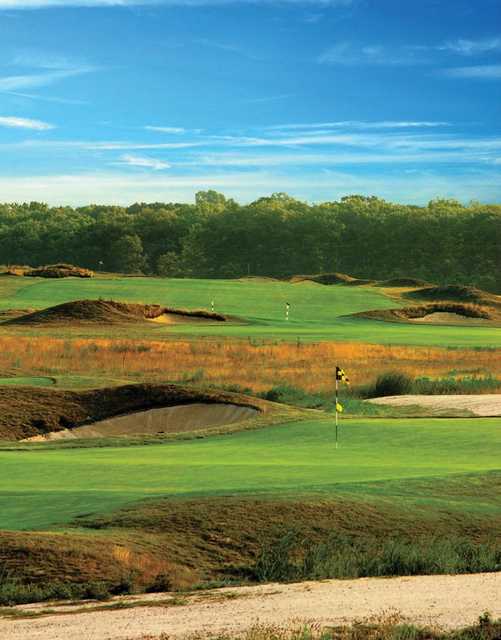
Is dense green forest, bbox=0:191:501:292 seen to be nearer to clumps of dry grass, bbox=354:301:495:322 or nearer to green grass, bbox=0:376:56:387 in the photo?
clumps of dry grass, bbox=354:301:495:322

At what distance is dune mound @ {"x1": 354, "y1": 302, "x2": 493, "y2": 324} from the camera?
72875 mm

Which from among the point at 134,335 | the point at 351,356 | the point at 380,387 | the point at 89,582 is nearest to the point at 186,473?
the point at 89,582

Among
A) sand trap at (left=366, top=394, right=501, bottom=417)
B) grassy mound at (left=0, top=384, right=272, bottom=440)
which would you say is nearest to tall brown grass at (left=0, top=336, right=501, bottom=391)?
sand trap at (left=366, top=394, right=501, bottom=417)

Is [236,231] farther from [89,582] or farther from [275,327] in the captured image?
[89,582]

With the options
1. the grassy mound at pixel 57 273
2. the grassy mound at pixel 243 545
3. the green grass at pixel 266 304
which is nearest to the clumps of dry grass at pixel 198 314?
the green grass at pixel 266 304

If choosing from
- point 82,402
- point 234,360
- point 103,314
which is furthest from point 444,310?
point 82,402

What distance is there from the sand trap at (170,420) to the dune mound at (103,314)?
34.2 metres

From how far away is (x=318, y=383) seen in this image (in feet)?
126

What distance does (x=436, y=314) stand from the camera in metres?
75.4

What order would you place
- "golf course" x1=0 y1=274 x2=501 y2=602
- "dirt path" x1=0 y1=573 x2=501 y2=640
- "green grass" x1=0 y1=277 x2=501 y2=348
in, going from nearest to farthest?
"dirt path" x1=0 y1=573 x2=501 y2=640 → "golf course" x1=0 y1=274 x2=501 y2=602 → "green grass" x1=0 y1=277 x2=501 y2=348

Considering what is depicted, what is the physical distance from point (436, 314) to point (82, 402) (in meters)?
50.5

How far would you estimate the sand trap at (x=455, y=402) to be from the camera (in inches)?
1073

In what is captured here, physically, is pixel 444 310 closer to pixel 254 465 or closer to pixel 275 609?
pixel 254 465

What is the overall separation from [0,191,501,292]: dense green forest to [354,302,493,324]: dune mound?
2736 inches
